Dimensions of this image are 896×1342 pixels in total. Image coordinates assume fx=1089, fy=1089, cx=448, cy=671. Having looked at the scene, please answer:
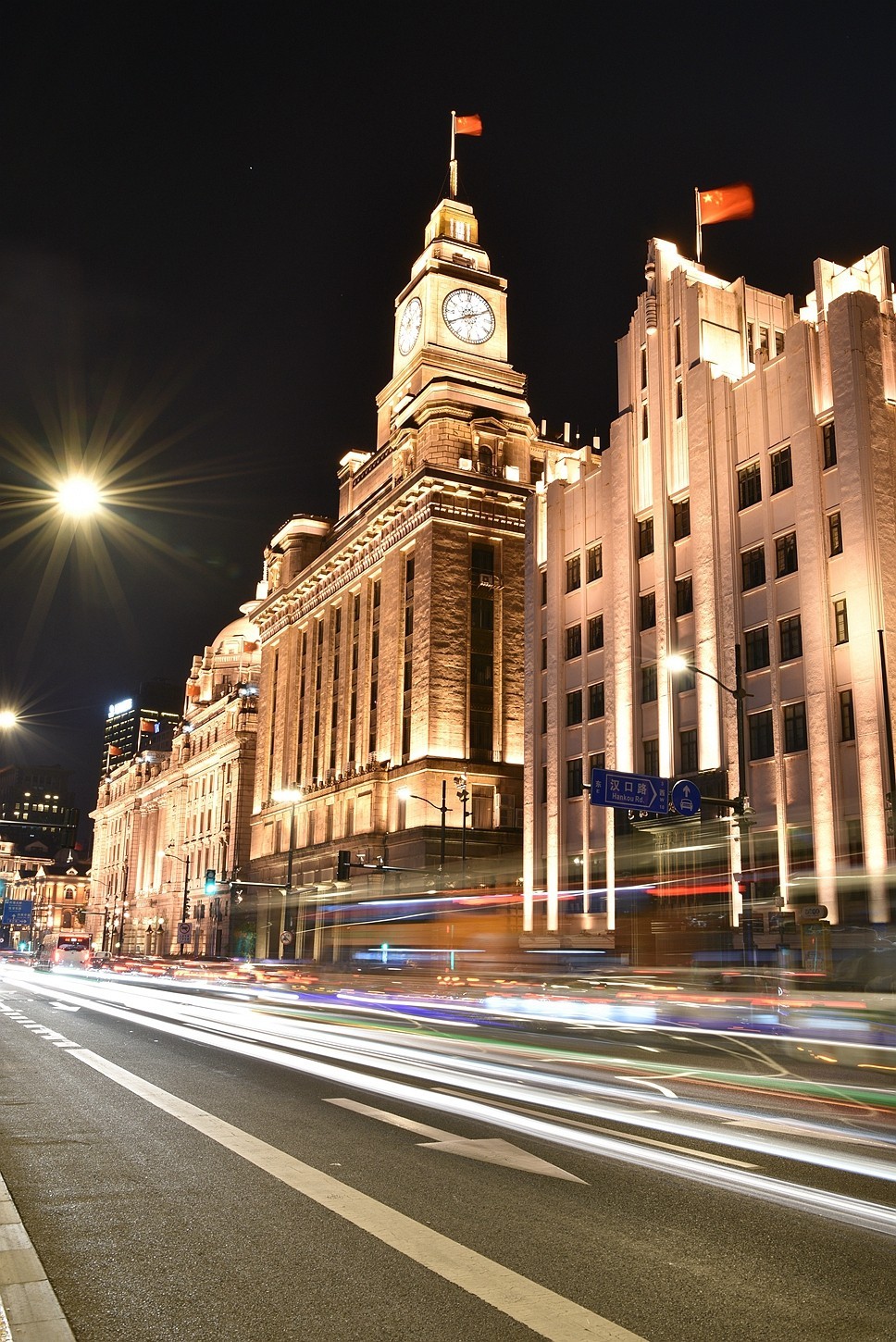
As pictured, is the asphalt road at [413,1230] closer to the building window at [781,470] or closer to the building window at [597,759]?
the building window at [781,470]

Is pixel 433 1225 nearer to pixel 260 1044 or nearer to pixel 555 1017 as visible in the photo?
pixel 260 1044

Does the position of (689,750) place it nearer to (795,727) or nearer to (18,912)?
(795,727)

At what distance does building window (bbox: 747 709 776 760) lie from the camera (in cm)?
3812

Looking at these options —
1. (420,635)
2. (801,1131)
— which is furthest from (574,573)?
(801,1131)

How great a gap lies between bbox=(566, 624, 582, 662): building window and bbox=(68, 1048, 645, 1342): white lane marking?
41.6 metres

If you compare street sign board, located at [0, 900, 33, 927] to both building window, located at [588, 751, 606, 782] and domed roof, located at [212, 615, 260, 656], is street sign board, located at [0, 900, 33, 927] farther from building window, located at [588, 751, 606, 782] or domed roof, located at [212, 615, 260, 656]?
building window, located at [588, 751, 606, 782]

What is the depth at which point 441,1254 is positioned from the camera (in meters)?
6.17

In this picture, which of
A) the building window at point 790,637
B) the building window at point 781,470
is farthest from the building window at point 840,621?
the building window at point 781,470

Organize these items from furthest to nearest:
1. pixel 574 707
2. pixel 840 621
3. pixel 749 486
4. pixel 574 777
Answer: pixel 574 707
pixel 574 777
pixel 749 486
pixel 840 621

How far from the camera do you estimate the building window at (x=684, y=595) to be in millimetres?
43625

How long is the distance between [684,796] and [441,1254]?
24314 millimetres

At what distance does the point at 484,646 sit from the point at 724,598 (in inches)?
1044

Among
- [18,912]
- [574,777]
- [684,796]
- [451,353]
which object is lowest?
[18,912]

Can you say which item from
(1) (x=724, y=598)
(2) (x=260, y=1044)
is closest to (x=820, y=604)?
(1) (x=724, y=598)
